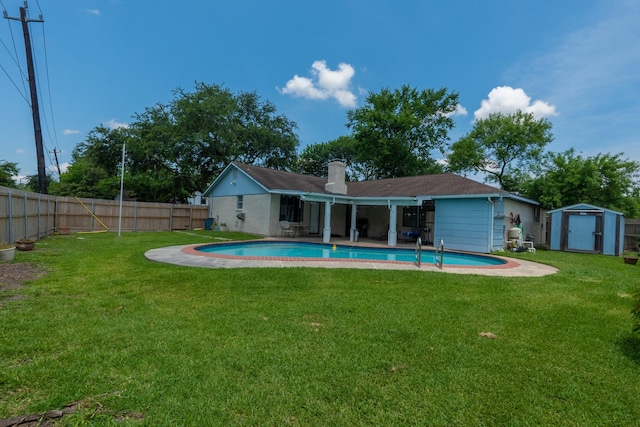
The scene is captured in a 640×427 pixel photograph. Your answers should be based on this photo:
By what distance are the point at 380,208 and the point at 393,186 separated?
168 cm

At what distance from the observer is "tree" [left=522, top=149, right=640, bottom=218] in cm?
1817

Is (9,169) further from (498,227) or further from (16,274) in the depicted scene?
→ (498,227)

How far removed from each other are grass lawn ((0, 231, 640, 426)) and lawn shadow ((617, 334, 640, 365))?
0.02 meters

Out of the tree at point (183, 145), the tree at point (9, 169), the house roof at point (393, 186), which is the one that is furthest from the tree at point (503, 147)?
the tree at point (9, 169)

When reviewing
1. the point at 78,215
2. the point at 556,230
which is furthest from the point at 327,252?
the point at 78,215

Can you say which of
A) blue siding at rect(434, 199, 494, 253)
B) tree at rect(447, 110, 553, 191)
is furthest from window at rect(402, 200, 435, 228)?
tree at rect(447, 110, 553, 191)

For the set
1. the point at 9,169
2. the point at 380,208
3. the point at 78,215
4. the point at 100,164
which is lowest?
the point at 78,215

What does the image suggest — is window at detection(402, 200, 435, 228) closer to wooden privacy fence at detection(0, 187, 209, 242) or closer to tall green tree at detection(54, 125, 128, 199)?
wooden privacy fence at detection(0, 187, 209, 242)

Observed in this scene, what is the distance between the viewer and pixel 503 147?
91.2 ft

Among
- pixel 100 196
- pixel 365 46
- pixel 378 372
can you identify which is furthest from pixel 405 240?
pixel 100 196

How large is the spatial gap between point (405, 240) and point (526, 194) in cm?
928

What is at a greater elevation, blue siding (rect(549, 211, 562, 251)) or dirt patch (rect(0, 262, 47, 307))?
blue siding (rect(549, 211, 562, 251))

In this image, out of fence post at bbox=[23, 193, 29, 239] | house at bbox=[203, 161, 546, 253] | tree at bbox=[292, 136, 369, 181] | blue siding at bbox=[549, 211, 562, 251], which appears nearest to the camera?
fence post at bbox=[23, 193, 29, 239]

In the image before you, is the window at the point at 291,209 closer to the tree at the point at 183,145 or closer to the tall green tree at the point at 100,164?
the tree at the point at 183,145
